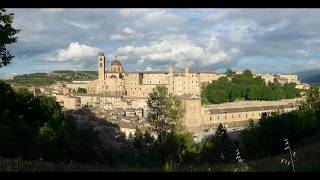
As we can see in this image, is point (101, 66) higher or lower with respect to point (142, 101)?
higher

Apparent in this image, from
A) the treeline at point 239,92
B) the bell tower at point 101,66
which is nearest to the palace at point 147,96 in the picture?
the bell tower at point 101,66

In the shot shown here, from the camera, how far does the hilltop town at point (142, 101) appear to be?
2383 inches

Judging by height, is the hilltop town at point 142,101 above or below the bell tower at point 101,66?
below

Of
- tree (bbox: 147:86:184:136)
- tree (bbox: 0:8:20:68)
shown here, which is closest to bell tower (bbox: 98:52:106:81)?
tree (bbox: 147:86:184:136)

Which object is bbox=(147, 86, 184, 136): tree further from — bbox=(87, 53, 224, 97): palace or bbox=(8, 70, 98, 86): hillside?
bbox=(8, 70, 98, 86): hillside

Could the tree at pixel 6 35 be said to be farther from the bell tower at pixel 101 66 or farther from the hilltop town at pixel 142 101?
the bell tower at pixel 101 66

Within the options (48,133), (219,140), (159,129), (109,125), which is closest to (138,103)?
(109,125)

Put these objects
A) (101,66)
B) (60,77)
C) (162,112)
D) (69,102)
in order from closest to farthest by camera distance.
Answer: (162,112) < (69,102) < (101,66) < (60,77)

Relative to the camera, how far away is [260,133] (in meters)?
24.4

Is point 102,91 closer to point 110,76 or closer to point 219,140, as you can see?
point 110,76

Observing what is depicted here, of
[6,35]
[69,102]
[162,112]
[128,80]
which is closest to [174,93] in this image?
[128,80]

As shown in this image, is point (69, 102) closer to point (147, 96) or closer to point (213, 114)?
point (147, 96)

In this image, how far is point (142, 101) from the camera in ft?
259

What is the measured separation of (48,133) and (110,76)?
2856 inches
